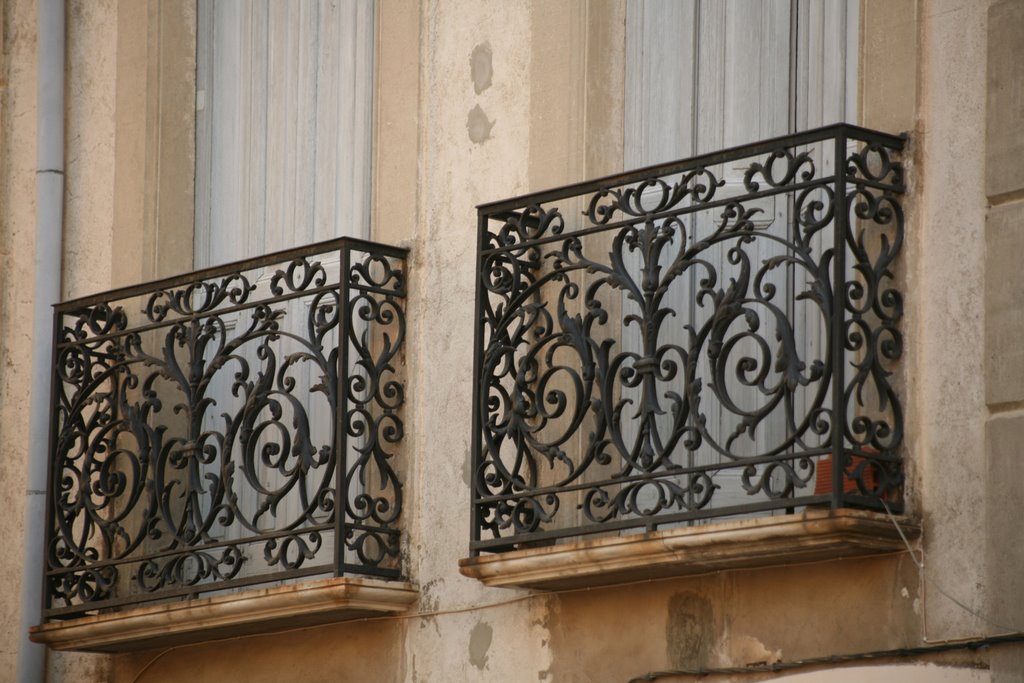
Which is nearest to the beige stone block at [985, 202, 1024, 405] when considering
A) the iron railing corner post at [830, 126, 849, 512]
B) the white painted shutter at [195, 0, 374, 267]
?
the iron railing corner post at [830, 126, 849, 512]

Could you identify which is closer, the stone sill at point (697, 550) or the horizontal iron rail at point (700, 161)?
the stone sill at point (697, 550)

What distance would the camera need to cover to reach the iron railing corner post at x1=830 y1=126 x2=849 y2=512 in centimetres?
725

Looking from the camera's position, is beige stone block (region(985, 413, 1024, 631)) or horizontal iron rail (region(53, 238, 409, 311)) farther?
horizontal iron rail (region(53, 238, 409, 311))

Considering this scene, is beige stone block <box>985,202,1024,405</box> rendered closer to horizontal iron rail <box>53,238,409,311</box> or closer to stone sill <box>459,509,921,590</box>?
stone sill <box>459,509,921,590</box>

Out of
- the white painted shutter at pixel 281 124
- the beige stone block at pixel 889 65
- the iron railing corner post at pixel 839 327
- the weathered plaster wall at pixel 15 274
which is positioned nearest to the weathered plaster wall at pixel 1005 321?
the beige stone block at pixel 889 65

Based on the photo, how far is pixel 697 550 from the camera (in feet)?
25.3

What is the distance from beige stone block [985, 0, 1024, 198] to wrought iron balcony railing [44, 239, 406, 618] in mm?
2681

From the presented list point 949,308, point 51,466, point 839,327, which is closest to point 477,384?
point 839,327

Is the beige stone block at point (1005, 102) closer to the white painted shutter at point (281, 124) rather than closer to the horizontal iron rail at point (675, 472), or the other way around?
the horizontal iron rail at point (675, 472)

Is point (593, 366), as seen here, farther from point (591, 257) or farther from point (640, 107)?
point (640, 107)

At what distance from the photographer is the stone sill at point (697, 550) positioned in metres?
7.32

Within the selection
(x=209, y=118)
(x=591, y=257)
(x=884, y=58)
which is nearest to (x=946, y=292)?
(x=884, y=58)

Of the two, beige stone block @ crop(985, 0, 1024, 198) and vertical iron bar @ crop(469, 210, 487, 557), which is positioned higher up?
beige stone block @ crop(985, 0, 1024, 198)

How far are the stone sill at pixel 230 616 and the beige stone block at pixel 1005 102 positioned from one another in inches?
116
